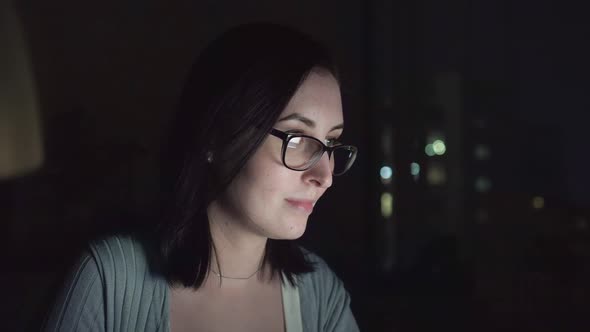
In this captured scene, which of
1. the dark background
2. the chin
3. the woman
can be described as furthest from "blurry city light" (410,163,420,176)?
the chin

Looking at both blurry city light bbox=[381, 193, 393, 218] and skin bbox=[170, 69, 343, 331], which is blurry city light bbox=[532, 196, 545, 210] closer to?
blurry city light bbox=[381, 193, 393, 218]

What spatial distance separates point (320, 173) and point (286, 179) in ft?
0.26

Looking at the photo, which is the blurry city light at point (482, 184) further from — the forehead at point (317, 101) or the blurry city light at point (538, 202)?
the forehead at point (317, 101)

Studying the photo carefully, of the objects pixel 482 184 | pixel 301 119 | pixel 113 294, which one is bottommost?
pixel 113 294

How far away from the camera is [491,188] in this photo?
1.80m

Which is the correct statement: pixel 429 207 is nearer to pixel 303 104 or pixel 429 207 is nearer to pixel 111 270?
pixel 303 104

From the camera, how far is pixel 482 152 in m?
1.81

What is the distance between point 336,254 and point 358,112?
0.58 m

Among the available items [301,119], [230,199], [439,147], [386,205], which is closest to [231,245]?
[230,199]

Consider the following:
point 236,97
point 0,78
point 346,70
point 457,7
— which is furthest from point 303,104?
point 0,78

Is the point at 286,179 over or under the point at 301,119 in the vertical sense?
under

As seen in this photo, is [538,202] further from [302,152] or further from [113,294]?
[113,294]

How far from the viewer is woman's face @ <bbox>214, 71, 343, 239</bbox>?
1.03 m

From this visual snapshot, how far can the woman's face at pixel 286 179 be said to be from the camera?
3.39 ft
